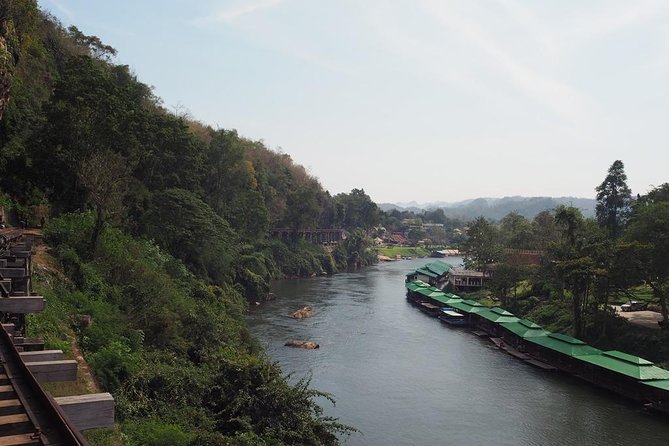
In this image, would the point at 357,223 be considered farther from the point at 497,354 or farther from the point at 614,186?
the point at 497,354

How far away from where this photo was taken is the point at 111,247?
27.4 meters

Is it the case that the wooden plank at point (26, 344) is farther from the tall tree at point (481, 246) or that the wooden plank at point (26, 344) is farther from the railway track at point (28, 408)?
the tall tree at point (481, 246)

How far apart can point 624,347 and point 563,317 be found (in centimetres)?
760

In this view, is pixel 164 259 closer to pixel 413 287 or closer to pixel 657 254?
pixel 657 254

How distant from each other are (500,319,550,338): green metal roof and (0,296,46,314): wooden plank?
37.2 m

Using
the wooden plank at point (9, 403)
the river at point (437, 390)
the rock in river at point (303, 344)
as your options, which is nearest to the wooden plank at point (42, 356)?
the wooden plank at point (9, 403)

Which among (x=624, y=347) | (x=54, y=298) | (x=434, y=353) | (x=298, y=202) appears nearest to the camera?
(x=54, y=298)

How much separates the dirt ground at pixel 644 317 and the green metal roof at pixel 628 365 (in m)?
6.79

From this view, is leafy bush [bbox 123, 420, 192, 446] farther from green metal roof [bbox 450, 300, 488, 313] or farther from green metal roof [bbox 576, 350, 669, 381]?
green metal roof [bbox 450, 300, 488, 313]

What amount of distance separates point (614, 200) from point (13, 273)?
62.7 m

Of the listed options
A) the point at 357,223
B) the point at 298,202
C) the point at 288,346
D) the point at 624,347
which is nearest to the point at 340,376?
the point at 288,346

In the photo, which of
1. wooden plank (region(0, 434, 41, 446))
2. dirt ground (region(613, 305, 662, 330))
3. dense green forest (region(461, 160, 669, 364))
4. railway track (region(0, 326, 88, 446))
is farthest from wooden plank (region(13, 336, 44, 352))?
dirt ground (region(613, 305, 662, 330))

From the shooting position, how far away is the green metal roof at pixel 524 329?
129ft

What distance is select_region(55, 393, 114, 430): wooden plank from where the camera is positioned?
17.2 feet
